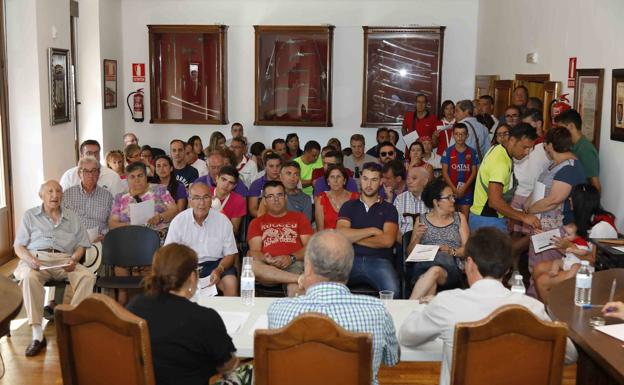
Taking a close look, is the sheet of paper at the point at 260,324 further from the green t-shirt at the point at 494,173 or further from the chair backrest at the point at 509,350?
the green t-shirt at the point at 494,173

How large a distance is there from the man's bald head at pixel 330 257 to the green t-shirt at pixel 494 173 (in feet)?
11.5

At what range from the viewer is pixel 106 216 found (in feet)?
21.7

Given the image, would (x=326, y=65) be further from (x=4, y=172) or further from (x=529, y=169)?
(x=529, y=169)

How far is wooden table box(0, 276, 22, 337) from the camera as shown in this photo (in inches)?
136

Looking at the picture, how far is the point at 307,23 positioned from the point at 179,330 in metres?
10.2

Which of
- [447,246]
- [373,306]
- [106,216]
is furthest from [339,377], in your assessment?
[106,216]

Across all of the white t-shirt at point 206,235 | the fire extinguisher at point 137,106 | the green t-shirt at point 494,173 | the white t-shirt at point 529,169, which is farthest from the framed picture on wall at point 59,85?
the white t-shirt at point 529,169

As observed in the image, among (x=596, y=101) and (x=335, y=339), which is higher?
(x=596, y=101)

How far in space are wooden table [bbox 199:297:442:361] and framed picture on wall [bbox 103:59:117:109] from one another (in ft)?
26.4

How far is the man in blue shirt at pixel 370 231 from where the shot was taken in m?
5.70

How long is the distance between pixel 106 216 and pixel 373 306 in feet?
13.1

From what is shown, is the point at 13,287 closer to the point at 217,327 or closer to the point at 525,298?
Answer: the point at 217,327

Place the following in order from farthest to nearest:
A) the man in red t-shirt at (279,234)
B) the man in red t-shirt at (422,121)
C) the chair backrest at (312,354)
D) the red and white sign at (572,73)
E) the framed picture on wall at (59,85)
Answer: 1. the man in red t-shirt at (422,121)
2. the framed picture on wall at (59,85)
3. the red and white sign at (572,73)
4. the man in red t-shirt at (279,234)
5. the chair backrest at (312,354)

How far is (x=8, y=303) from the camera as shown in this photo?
3623mm
